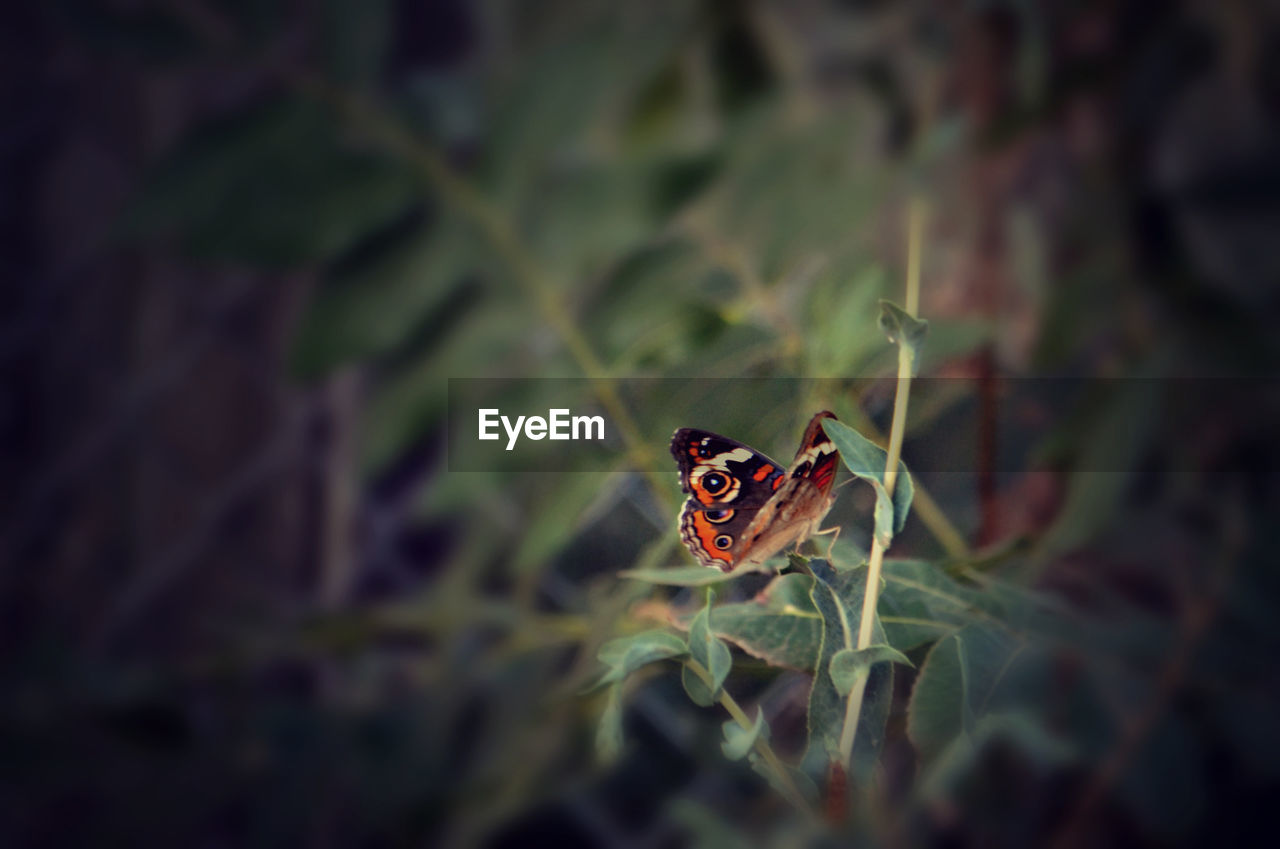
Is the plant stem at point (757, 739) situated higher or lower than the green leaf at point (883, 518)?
lower

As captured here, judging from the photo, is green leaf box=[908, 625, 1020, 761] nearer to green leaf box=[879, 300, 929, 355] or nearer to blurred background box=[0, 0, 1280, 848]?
green leaf box=[879, 300, 929, 355]

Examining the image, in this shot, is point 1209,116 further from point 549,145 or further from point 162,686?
point 162,686

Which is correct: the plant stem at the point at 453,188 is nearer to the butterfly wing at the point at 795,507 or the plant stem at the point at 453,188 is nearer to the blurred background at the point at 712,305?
the blurred background at the point at 712,305

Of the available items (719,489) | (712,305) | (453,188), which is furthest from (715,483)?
(453,188)

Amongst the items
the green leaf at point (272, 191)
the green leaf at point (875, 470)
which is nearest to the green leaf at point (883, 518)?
the green leaf at point (875, 470)

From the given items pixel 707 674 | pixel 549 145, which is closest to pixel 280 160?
pixel 549 145

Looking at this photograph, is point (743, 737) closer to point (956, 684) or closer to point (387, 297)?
point (956, 684)

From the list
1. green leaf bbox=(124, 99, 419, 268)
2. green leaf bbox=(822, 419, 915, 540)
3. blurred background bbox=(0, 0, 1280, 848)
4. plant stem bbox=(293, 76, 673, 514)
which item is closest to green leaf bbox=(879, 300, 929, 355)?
green leaf bbox=(822, 419, 915, 540)
